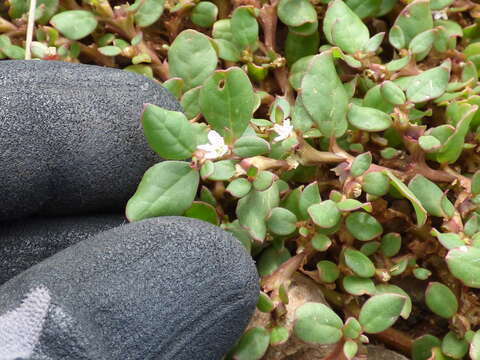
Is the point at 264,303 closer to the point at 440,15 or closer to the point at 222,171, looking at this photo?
the point at 222,171

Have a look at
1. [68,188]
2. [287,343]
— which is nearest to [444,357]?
[287,343]

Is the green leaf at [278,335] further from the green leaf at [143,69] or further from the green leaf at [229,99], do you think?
the green leaf at [143,69]

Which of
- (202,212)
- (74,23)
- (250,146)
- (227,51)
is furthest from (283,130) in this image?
(74,23)

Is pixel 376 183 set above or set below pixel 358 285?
above

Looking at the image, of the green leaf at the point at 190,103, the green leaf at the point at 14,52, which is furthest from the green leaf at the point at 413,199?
the green leaf at the point at 14,52

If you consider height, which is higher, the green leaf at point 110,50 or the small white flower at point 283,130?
the green leaf at point 110,50
